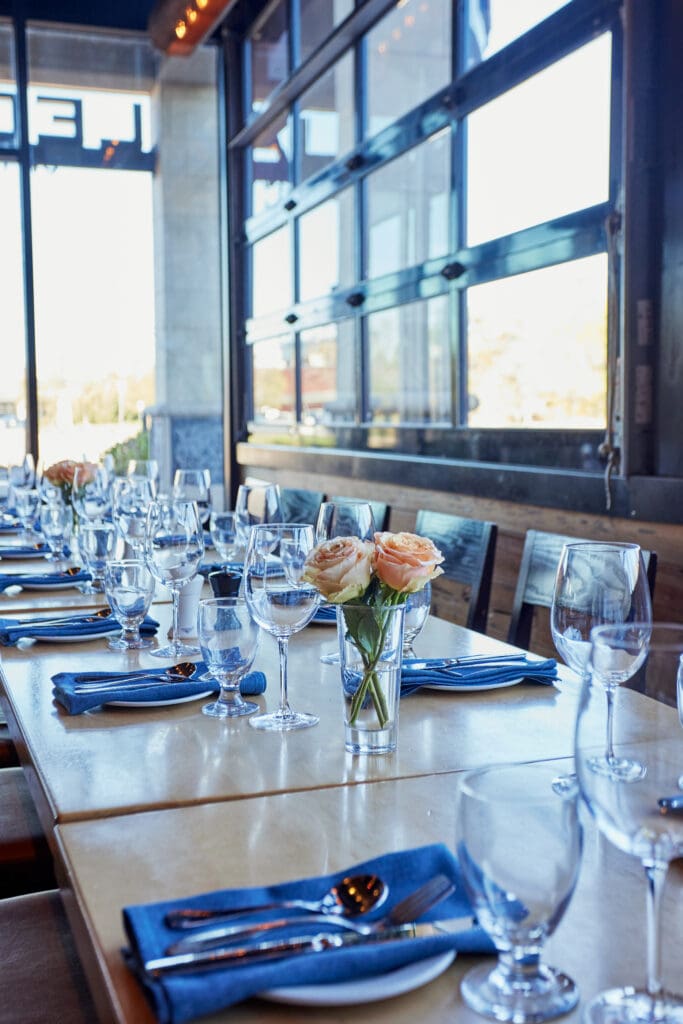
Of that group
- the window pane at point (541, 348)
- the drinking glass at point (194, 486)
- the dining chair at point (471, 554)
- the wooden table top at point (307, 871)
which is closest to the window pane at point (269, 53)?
the window pane at point (541, 348)

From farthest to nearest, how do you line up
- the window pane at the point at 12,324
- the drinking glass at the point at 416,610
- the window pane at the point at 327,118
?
the window pane at the point at 12,324 < the window pane at the point at 327,118 < the drinking glass at the point at 416,610

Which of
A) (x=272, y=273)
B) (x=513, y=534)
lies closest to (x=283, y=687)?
(x=513, y=534)

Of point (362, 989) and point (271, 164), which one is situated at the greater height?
point (271, 164)

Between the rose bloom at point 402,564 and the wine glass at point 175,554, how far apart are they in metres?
0.58

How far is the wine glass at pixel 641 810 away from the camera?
2.17 ft

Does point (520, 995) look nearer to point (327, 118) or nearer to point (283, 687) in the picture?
point (283, 687)

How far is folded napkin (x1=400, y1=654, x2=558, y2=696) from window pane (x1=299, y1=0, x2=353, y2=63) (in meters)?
3.90

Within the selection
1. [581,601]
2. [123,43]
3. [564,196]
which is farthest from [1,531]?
[123,43]

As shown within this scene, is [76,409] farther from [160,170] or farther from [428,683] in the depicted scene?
[428,683]

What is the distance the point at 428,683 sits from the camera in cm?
145

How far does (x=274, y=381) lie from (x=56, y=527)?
321 cm

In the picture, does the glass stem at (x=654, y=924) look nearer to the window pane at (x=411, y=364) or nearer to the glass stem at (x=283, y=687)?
the glass stem at (x=283, y=687)

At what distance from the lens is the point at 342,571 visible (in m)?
1.17

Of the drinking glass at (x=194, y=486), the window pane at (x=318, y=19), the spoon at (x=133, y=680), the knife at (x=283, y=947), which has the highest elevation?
the window pane at (x=318, y=19)
